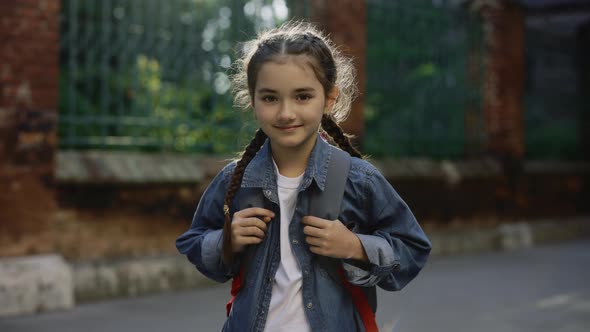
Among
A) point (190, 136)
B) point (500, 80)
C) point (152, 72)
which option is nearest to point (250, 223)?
point (152, 72)

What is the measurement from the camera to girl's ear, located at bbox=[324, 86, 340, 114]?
87.0 inches

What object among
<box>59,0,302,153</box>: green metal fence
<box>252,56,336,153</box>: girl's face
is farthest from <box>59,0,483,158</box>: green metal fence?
<box>252,56,336,153</box>: girl's face

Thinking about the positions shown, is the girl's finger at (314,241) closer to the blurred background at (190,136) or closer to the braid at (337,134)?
the braid at (337,134)

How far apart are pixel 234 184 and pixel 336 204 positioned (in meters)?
0.33

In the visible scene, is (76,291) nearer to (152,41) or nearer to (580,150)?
(152,41)

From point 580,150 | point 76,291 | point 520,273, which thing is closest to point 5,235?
point 76,291

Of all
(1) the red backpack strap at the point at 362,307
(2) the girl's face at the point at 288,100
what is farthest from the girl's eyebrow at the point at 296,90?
(1) the red backpack strap at the point at 362,307

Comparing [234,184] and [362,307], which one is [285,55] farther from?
[362,307]

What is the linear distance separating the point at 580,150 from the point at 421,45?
480cm

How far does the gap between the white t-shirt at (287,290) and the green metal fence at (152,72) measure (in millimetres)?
4041

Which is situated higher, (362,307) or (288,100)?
(288,100)

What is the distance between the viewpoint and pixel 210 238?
2.11m

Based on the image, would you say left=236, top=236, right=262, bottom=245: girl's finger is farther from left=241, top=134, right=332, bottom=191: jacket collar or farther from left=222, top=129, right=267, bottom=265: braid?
left=241, top=134, right=332, bottom=191: jacket collar

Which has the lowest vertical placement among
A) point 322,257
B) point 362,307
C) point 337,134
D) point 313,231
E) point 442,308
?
point 442,308
